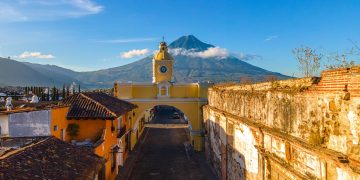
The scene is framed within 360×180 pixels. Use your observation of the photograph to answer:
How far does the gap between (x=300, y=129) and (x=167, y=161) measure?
17.1 m

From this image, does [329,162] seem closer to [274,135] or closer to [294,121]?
[294,121]

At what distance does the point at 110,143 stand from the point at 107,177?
7.02 ft

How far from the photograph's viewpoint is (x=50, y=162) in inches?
391

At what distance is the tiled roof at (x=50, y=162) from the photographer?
8.62 metres

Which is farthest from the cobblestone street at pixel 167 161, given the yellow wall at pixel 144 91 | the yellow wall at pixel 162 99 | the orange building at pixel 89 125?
the yellow wall at pixel 144 91

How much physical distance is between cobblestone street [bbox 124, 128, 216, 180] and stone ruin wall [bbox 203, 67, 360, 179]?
6513 mm

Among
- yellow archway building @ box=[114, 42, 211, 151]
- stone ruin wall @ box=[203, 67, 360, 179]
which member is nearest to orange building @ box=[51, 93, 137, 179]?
stone ruin wall @ box=[203, 67, 360, 179]

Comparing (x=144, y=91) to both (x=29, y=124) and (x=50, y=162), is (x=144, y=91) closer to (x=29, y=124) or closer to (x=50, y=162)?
(x=29, y=124)

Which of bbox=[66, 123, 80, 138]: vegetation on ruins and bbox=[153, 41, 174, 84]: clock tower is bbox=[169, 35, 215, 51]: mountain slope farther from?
bbox=[66, 123, 80, 138]: vegetation on ruins

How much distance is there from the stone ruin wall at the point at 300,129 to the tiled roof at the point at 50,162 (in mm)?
6079

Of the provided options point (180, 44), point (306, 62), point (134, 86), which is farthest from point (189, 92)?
point (180, 44)

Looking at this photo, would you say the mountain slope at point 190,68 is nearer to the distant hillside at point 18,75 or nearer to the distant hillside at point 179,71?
the distant hillside at point 179,71

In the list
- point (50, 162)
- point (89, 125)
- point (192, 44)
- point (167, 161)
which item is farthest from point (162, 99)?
point (192, 44)

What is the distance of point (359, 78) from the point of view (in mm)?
5977
